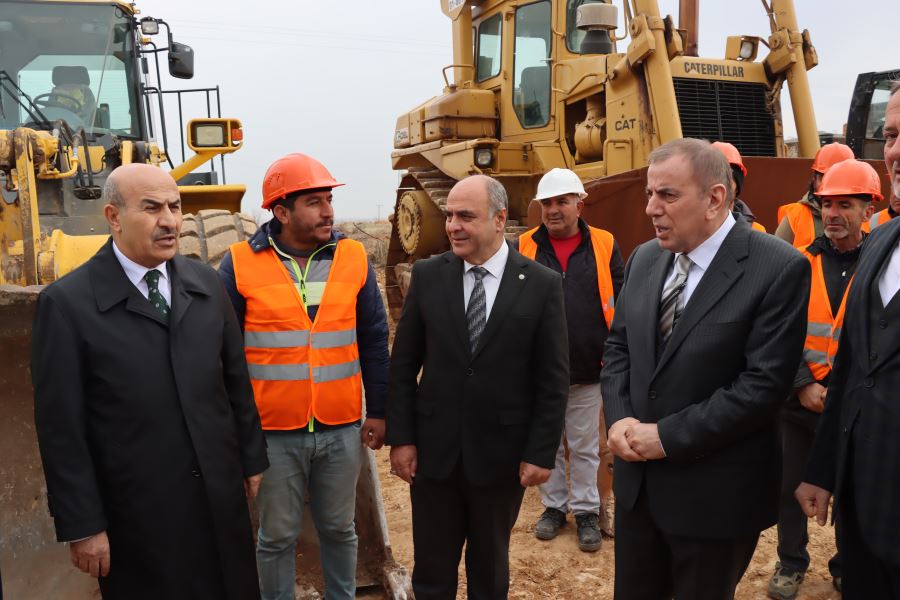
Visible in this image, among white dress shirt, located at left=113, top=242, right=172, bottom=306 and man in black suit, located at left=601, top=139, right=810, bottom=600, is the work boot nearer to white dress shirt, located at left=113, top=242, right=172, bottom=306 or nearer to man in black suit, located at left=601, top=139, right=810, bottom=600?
man in black suit, located at left=601, top=139, right=810, bottom=600

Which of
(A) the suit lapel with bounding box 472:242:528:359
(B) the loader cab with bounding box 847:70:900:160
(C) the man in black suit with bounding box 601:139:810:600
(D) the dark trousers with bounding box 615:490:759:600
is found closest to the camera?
(C) the man in black suit with bounding box 601:139:810:600

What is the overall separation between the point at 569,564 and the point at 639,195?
8.80 feet

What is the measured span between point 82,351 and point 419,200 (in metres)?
7.27

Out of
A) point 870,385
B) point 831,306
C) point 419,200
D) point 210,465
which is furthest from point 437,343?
point 419,200

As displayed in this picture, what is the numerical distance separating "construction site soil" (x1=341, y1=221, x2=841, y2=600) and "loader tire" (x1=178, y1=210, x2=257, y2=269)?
2.24 metres

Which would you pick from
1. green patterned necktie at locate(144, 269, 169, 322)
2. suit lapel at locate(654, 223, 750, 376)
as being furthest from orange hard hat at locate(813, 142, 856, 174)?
green patterned necktie at locate(144, 269, 169, 322)

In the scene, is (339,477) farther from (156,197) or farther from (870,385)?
(870,385)

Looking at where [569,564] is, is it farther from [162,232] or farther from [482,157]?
[482,157]

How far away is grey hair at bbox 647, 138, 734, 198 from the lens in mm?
2547

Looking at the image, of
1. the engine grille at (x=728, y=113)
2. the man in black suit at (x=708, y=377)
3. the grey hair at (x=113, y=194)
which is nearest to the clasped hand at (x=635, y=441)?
the man in black suit at (x=708, y=377)

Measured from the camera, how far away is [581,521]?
4.63m

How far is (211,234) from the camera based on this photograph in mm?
5988

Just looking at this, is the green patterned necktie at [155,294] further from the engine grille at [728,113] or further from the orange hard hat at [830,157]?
the engine grille at [728,113]

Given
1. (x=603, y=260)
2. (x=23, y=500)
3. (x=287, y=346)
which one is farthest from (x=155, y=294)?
(x=603, y=260)
